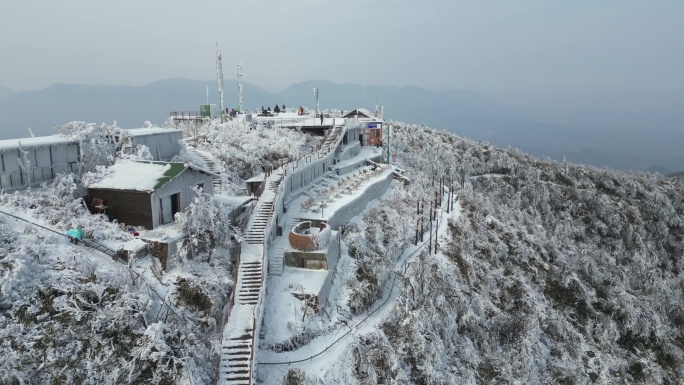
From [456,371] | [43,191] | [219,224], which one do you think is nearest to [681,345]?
[456,371]

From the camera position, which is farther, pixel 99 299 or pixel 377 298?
pixel 377 298

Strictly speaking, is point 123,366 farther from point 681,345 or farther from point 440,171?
point 440,171

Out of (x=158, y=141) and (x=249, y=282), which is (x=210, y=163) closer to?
(x=158, y=141)

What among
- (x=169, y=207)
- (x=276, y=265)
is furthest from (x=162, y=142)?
(x=276, y=265)

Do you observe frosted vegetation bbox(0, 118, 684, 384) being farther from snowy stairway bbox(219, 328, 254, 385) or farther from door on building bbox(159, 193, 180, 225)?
door on building bbox(159, 193, 180, 225)

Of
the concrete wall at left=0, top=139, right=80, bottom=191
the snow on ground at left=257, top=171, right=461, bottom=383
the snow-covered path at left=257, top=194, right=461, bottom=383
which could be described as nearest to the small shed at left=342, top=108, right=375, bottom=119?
the snow on ground at left=257, top=171, right=461, bottom=383

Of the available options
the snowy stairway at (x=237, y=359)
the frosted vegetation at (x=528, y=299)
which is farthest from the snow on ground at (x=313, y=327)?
the snowy stairway at (x=237, y=359)
